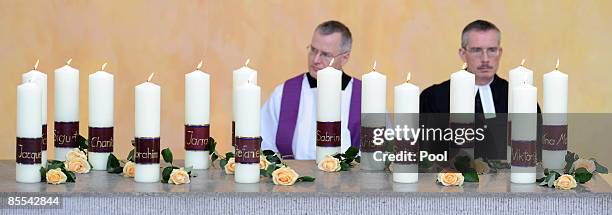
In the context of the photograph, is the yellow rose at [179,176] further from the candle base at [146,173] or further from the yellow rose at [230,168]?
the yellow rose at [230,168]

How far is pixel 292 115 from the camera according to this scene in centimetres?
667

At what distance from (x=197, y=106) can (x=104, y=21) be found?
3427 millimetres

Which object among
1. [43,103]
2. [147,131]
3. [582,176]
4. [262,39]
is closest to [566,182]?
[582,176]

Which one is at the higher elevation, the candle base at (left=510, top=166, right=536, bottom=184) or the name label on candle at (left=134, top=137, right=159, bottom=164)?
the name label on candle at (left=134, top=137, right=159, bottom=164)

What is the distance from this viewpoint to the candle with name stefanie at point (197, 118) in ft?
13.9

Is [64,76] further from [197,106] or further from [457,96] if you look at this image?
[457,96]

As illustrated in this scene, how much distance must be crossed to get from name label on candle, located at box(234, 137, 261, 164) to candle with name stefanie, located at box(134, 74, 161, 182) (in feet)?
0.72

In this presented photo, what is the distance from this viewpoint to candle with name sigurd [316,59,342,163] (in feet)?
14.4

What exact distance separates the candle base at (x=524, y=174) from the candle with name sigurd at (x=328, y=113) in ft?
2.19

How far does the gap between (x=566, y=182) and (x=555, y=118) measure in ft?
1.29

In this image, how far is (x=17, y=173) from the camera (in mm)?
3916

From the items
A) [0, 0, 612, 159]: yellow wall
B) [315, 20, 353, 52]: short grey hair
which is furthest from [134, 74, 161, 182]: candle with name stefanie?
[0, 0, 612, 159]: yellow wall

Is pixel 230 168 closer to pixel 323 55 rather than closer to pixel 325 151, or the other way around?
pixel 325 151

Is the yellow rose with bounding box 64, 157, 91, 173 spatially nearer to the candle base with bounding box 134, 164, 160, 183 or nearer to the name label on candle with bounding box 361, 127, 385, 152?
the candle base with bounding box 134, 164, 160, 183
